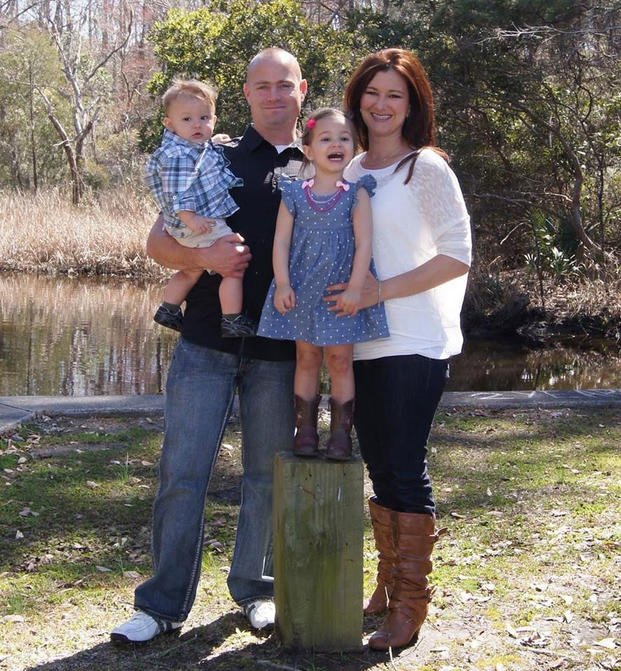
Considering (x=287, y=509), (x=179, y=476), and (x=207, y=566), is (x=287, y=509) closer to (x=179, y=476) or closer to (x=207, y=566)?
(x=179, y=476)

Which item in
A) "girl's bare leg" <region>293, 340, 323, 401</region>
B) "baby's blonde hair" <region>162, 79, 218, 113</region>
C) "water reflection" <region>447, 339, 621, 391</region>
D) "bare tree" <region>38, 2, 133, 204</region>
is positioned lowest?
"water reflection" <region>447, 339, 621, 391</region>

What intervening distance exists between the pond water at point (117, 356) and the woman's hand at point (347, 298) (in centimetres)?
643

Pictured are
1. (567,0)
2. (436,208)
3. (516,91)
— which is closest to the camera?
(436,208)

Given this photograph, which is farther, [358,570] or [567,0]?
[567,0]

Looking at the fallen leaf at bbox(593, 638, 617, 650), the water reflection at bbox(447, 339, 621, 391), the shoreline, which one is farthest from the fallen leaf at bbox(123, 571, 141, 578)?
the water reflection at bbox(447, 339, 621, 391)

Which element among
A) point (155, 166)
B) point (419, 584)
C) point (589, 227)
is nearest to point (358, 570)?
point (419, 584)

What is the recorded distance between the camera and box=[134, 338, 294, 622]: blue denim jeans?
3246 mm

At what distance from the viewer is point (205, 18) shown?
16562mm

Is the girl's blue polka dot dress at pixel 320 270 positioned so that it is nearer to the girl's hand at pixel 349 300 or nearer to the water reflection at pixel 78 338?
the girl's hand at pixel 349 300

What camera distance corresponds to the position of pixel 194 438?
3244mm

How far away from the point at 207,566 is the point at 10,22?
30.4 m

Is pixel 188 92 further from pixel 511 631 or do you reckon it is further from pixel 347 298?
pixel 511 631

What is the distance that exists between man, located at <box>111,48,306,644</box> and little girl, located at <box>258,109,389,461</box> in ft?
0.63

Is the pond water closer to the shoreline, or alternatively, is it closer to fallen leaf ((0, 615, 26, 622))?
the shoreline
